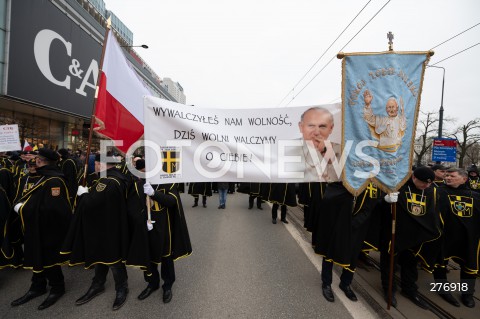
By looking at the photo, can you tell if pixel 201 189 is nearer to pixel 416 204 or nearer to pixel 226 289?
pixel 226 289

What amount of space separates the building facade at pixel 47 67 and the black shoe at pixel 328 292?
14.3 meters

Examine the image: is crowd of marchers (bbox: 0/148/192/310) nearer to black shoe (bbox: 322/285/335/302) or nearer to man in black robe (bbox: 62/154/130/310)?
man in black robe (bbox: 62/154/130/310)

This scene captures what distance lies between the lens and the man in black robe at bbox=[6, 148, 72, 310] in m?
3.13

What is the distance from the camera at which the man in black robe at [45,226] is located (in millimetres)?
3133

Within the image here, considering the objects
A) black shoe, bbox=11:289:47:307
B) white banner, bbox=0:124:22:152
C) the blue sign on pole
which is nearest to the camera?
black shoe, bbox=11:289:47:307

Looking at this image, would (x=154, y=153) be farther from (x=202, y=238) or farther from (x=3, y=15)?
(x=3, y=15)

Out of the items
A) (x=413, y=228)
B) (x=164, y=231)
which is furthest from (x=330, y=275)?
(x=164, y=231)

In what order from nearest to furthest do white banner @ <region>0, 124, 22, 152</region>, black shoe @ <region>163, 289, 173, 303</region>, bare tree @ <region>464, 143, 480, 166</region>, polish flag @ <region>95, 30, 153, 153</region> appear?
polish flag @ <region>95, 30, 153, 153</region>, black shoe @ <region>163, 289, 173, 303</region>, white banner @ <region>0, 124, 22, 152</region>, bare tree @ <region>464, 143, 480, 166</region>

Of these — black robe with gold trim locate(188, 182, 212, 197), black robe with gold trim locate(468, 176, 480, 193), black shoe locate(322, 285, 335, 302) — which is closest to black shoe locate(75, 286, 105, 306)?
black shoe locate(322, 285, 335, 302)

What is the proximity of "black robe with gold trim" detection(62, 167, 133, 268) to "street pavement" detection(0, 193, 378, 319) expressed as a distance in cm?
61

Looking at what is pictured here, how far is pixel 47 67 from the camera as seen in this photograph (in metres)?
12.9

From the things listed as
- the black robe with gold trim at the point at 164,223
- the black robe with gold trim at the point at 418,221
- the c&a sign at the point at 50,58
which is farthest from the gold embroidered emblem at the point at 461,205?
the c&a sign at the point at 50,58

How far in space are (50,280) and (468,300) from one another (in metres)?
5.56

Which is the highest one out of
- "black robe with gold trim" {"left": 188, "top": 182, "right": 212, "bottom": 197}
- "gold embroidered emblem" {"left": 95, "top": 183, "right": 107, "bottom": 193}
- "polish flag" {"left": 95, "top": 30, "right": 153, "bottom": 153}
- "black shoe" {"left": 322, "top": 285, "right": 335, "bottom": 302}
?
"polish flag" {"left": 95, "top": 30, "right": 153, "bottom": 153}
